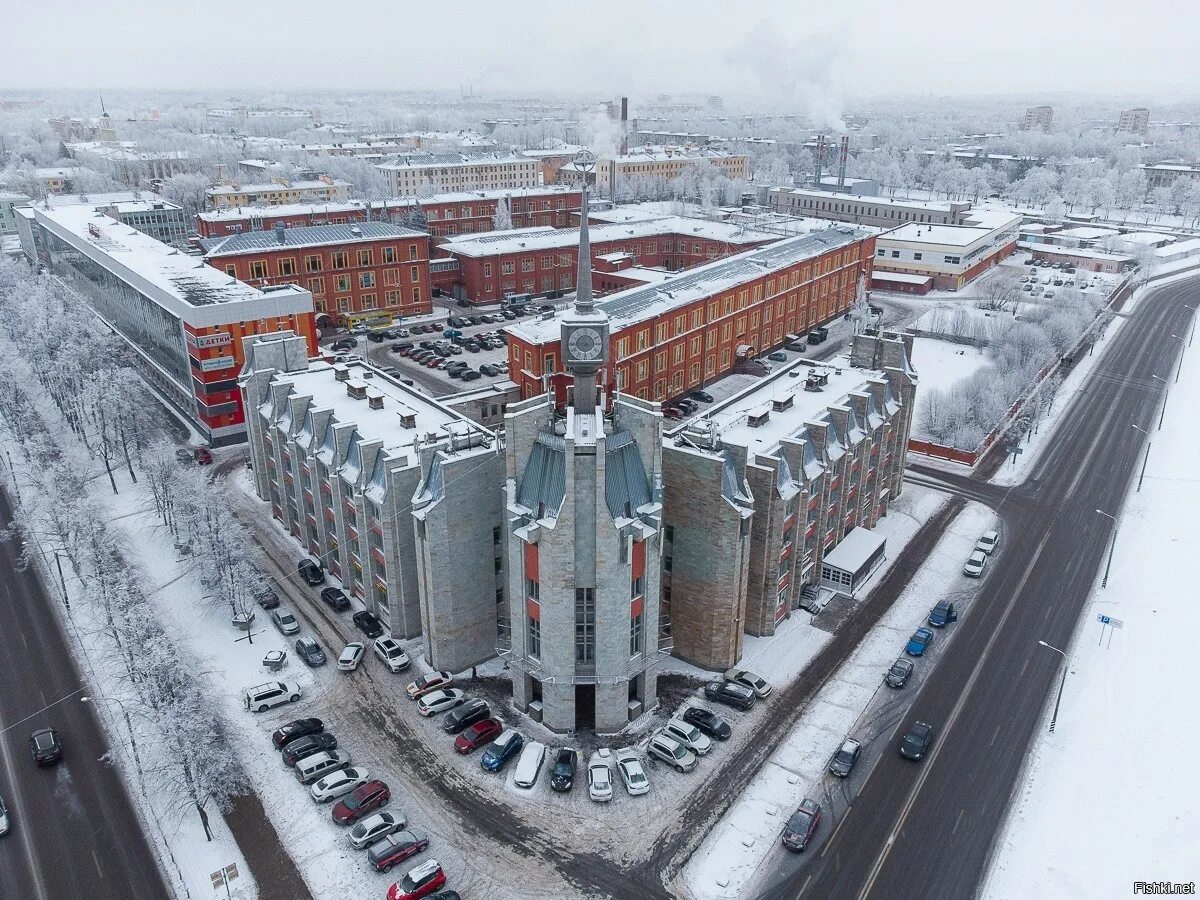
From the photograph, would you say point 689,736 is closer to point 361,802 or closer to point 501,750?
point 501,750

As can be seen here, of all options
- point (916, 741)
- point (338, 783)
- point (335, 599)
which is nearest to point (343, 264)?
point (335, 599)

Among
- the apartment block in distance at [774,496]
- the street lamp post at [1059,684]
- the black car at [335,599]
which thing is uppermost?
the apartment block in distance at [774,496]

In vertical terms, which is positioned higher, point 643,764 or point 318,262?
point 318,262

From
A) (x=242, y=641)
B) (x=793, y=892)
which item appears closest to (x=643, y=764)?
(x=793, y=892)

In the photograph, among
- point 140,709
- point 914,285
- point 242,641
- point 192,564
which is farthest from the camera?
point 914,285

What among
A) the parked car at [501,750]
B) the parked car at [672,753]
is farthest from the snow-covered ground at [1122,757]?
the parked car at [501,750]

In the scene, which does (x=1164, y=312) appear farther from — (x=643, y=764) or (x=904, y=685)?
(x=643, y=764)

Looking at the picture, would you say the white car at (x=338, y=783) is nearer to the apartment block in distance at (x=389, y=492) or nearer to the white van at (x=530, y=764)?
the white van at (x=530, y=764)

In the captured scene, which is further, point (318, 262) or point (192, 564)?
point (318, 262)
